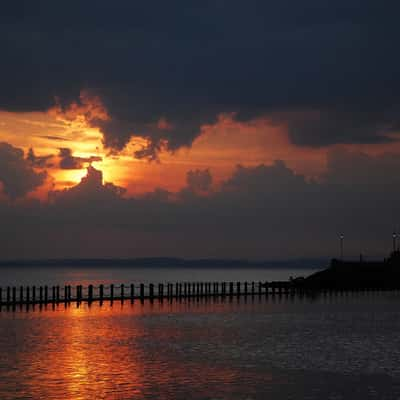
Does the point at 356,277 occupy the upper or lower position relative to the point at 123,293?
upper

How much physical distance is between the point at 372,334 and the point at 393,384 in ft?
78.1

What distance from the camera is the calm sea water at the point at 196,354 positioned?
35.0 meters

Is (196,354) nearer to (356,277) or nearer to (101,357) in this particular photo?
(101,357)

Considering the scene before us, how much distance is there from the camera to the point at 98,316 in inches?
2857

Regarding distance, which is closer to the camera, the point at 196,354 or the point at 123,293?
the point at 196,354

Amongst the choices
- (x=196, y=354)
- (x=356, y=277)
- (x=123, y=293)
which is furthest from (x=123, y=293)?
(x=356, y=277)

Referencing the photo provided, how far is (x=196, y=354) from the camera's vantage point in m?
46.5

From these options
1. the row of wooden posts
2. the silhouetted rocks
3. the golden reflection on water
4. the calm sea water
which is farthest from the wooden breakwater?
the golden reflection on water

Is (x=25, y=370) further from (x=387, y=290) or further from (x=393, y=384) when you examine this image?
(x=387, y=290)

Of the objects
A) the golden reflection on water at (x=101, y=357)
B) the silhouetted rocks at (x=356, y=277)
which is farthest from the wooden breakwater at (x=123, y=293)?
the golden reflection on water at (x=101, y=357)

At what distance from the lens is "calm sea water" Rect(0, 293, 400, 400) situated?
35.0 meters

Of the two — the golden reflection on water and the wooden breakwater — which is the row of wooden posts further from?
the golden reflection on water

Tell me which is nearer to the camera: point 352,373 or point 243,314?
point 352,373

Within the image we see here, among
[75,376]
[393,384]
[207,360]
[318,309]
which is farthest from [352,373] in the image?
[318,309]
